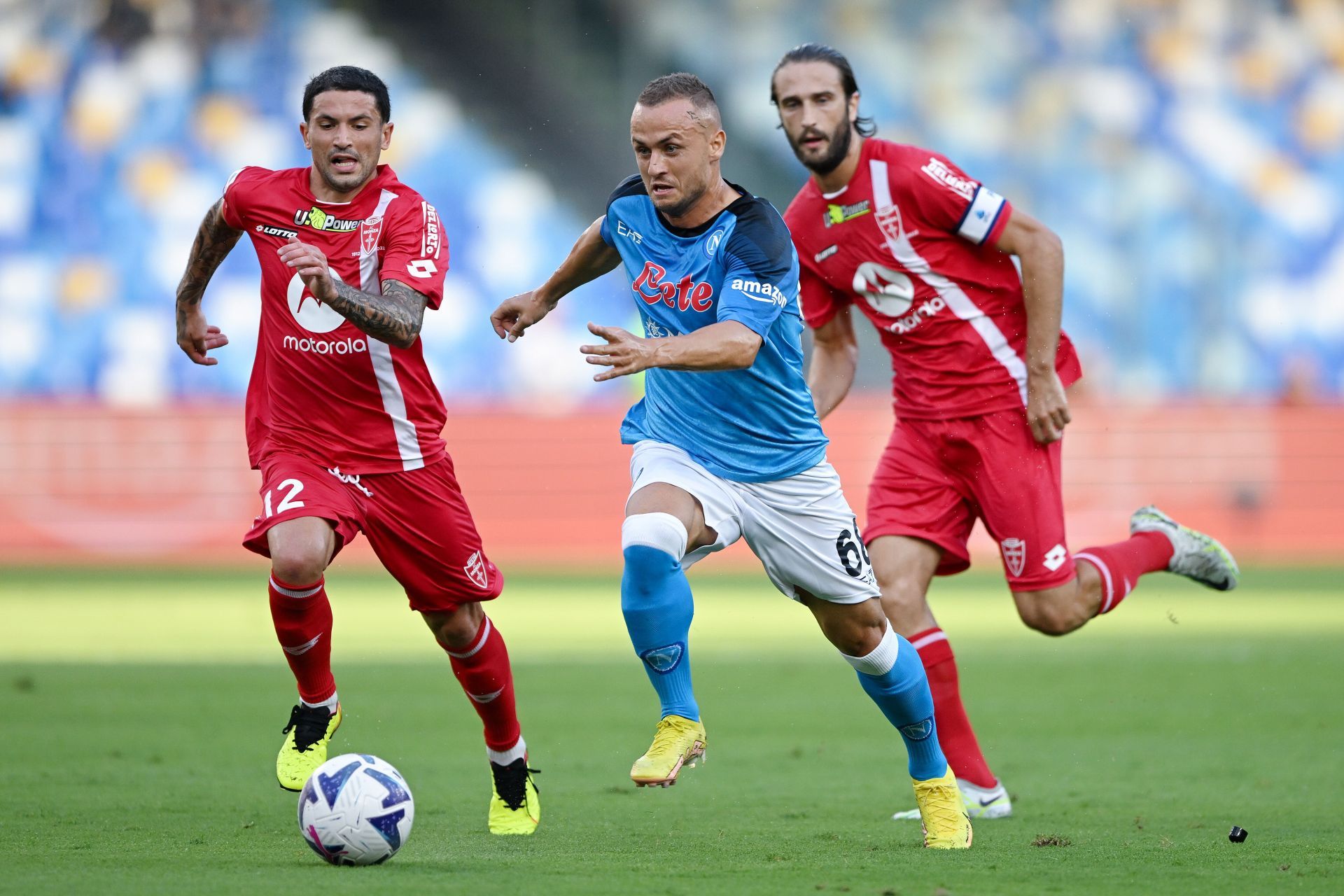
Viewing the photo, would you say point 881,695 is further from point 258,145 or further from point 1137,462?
point 258,145

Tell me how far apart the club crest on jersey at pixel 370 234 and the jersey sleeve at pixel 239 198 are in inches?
18.5

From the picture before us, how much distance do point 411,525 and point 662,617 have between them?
1280 millimetres

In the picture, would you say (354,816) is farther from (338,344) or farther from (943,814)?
(943,814)

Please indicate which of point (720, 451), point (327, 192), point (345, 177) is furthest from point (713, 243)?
point (327, 192)

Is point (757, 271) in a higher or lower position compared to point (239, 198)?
higher

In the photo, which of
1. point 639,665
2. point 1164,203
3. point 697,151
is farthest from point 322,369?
point 1164,203

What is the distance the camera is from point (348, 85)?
612 cm

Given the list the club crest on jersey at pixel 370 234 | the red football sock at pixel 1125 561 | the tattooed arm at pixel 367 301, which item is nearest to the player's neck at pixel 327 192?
the club crest on jersey at pixel 370 234

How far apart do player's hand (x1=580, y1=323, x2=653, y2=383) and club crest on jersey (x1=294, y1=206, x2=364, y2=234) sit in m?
1.72

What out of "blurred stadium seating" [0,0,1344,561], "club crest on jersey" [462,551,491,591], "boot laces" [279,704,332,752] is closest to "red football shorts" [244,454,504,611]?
"club crest on jersey" [462,551,491,591]

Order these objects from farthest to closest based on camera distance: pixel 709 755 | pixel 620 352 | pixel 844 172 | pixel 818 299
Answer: pixel 709 755, pixel 818 299, pixel 844 172, pixel 620 352

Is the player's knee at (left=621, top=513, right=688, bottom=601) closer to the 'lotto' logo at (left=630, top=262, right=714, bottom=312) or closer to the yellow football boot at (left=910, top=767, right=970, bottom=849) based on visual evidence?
the 'lotto' logo at (left=630, top=262, right=714, bottom=312)

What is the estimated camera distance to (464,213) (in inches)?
896

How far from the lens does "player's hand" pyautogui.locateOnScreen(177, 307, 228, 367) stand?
6.61 meters
